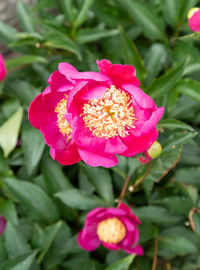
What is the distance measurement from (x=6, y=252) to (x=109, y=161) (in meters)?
0.57

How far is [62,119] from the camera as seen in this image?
0.70 m

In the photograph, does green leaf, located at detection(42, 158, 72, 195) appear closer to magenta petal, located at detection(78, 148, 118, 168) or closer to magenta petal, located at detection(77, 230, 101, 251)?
magenta petal, located at detection(77, 230, 101, 251)

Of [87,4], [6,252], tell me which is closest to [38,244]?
[6,252]

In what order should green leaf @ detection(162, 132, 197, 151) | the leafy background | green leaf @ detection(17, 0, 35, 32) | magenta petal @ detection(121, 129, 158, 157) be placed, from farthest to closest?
green leaf @ detection(17, 0, 35, 32)
the leafy background
green leaf @ detection(162, 132, 197, 151)
magenta petal @ detection(121, 129, 158, 157)

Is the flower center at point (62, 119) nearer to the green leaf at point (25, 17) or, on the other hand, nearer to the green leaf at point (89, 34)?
the green leaf at point (89, 34)

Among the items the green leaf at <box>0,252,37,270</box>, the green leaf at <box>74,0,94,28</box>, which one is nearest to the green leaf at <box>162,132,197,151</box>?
the green leaf at <box>0,252,37,270</box>

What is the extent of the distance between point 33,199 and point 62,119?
1.40ft

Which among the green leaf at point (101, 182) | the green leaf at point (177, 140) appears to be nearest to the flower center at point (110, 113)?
the green leaf at point (177, 140)

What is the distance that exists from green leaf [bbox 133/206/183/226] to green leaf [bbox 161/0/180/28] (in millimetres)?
652

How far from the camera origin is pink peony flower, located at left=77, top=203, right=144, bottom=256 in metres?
0.86

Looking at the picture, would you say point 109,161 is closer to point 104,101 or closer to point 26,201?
point 104,101

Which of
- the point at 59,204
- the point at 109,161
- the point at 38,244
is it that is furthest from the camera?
the point at 59,204

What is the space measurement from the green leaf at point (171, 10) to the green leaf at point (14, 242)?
874mm

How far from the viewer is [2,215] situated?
108cm
